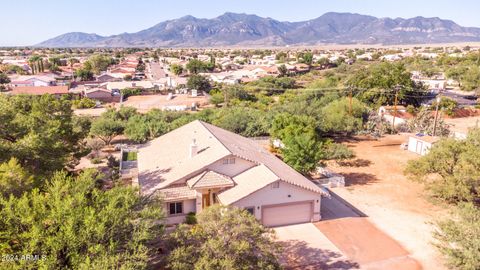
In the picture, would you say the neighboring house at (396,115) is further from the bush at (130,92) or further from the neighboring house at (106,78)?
the neighboring house at (106,78)

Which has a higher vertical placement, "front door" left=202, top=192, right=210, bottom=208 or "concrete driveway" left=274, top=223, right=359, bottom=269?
"front door" left=202, top=192, right=210, bottom=208

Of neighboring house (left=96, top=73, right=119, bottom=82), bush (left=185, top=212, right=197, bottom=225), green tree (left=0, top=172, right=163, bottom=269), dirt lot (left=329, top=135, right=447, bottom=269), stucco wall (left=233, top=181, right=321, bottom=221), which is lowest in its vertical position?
dirt lot (left=329, top=135, right=447, bottom=269)

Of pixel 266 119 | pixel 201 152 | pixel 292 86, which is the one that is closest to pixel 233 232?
pixel 201 152

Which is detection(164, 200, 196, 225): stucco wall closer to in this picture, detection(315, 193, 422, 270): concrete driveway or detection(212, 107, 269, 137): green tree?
detection(315, 193, 422, 270): concrete driveway

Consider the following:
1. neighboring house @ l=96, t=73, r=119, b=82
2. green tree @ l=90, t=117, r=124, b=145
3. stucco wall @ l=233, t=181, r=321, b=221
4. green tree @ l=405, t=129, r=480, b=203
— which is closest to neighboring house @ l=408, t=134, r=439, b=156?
green tree @ l=405, t=129, r=480, b=203

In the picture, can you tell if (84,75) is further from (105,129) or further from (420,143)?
(420,143)

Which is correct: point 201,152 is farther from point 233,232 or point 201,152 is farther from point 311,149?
point 233,232

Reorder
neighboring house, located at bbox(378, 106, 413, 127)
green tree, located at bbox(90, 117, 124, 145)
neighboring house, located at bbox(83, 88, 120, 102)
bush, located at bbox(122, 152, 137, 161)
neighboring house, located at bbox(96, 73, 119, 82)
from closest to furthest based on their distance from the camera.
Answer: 1. bush, located at bbox(122, 152, 137, 161)
2. green tree, located at bbox(90, 117, 124, 145)
3. neighboring house, located at bbox(378, 106, 413, 127)
4. neighboring house, located at bbox(83, 88, 120, 102)
5. neighboring house, located at bbox(96, 73, 119, 82)
